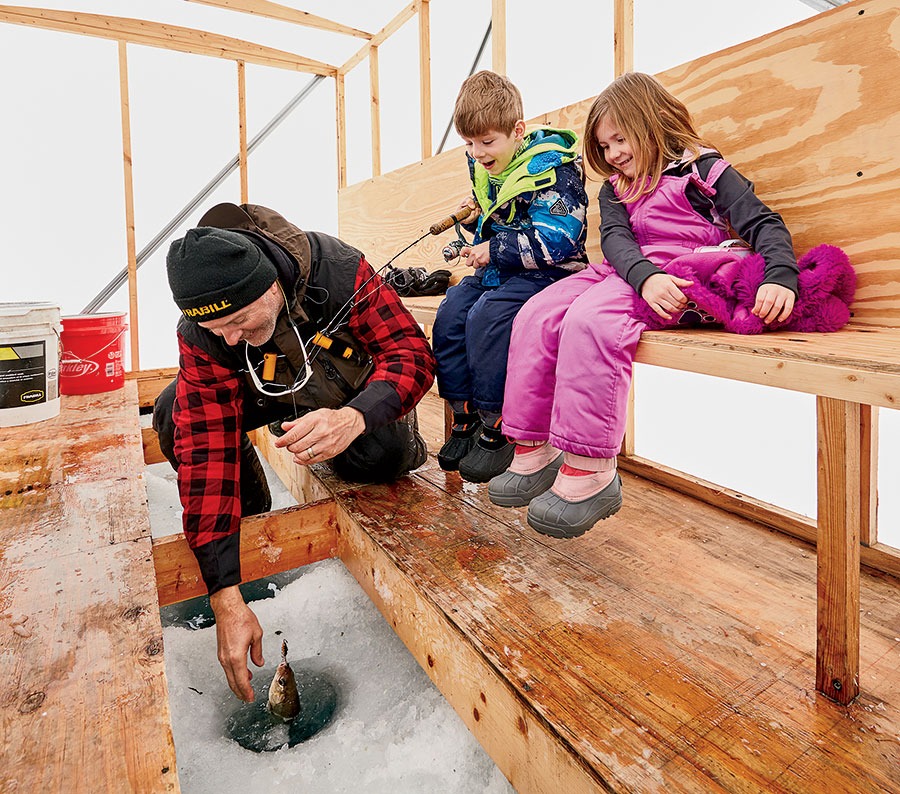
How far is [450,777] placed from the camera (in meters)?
0.98

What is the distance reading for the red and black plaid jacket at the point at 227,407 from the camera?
1.09 meters

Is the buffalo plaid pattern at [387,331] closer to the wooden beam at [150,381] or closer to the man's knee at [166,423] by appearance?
the man's knee at [166,423]

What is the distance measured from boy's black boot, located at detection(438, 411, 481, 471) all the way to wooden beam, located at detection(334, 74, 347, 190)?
2348 millimetres

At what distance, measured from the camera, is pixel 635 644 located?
3.05 feet

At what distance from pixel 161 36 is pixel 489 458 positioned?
2.74 metres

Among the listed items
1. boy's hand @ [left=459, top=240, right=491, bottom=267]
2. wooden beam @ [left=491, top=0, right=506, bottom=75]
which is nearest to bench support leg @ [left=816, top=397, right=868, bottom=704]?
boy's hand @ [left=459, top=240, right=491, bottom=267]

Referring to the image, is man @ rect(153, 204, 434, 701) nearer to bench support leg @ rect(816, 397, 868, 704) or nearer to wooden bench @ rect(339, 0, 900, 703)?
wooden bench @ rect(339, 0, 900, 703)

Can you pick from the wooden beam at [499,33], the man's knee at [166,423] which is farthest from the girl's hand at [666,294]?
the wooden beam at [499,33]

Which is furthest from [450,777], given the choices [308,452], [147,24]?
[147,24]

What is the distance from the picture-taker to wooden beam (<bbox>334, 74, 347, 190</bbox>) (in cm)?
326

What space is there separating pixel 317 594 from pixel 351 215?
2069 millimetres

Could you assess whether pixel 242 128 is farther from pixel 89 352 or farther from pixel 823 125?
pixel 823 125

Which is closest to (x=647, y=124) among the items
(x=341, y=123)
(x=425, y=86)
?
(x=425, y=86)

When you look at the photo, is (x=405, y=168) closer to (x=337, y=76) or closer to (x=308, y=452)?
(x=337, y=76)
